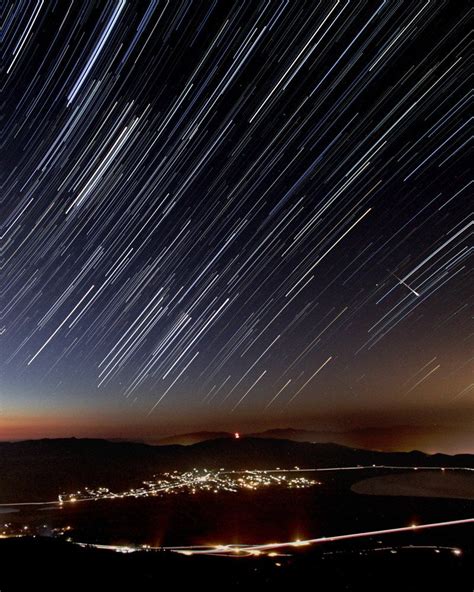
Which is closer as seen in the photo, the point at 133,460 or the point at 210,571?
the point at 210,571

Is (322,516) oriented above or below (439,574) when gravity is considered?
above

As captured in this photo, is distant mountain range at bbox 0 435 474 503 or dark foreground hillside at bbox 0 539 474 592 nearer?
dark foreground hillside at bbox 0 539 474 592

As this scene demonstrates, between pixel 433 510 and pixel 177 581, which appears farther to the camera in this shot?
pixel 433 510

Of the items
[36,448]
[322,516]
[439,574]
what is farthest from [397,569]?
[36,448]

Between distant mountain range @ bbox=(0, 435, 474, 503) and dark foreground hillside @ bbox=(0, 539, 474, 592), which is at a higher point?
distant mountain range @ bbox=(0, 435, 474, 503)

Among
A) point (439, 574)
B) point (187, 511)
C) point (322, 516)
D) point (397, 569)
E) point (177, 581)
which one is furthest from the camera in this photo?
point (187, 511)

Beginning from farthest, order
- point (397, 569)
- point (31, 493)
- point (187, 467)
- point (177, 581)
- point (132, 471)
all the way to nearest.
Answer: point (187, 467) < point (132, 471) < point (31, 493) < point (397, 569) < point (177, 581)

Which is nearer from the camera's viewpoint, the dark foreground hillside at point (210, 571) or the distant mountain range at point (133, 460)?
the dark foreground hillside at point (210, 571)

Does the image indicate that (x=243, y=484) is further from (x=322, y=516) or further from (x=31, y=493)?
(x=322, y=516)
